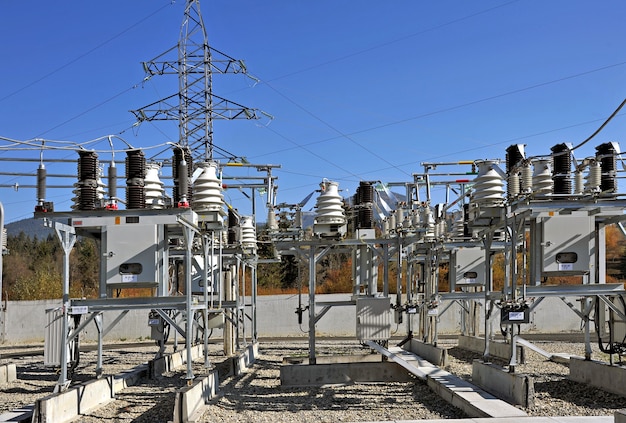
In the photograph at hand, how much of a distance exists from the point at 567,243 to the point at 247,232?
37.5 ft

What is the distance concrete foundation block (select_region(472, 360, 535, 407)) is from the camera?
11414 mm

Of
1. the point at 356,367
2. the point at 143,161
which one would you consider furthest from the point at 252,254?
the point at 143,161

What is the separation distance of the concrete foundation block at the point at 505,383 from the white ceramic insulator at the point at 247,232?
9.43 meters

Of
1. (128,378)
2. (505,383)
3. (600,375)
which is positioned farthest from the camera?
(128,378)

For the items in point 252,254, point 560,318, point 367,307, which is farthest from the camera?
point 560,318

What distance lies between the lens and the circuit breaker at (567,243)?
41.6 ft

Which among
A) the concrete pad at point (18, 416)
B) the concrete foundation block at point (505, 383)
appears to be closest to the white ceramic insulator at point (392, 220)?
the concrete foundation block at point (505, 383)

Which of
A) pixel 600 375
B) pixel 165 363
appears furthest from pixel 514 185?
pixel 165 363

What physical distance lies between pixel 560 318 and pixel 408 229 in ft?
60.8

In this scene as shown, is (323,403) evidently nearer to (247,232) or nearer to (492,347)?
(492,347)

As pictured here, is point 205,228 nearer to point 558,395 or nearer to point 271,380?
point 271,380

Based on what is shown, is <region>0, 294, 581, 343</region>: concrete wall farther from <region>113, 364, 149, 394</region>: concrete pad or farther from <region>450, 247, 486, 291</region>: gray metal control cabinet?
<region>113, 364, 149, 394</region>: concrete pad

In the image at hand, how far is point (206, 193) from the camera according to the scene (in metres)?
13.5

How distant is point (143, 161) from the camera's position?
12492 millimetres
